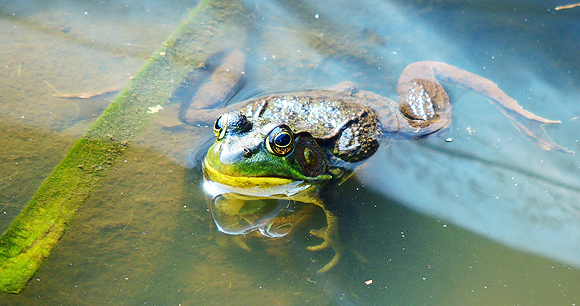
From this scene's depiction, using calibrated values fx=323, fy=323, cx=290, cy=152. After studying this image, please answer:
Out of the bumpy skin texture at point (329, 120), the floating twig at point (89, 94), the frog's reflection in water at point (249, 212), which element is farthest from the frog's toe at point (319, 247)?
the floating twig at point (89, 94)

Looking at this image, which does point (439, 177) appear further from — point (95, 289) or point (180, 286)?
point (95, 289)

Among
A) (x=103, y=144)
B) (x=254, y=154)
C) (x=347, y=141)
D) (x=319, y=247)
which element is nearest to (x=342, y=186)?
(x=347, y=141)

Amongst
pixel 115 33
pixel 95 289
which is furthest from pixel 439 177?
pixel 115 33

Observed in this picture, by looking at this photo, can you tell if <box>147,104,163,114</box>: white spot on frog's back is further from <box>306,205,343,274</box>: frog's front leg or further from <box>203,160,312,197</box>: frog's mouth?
<box>306,205,343,274</box>: frog's front leg

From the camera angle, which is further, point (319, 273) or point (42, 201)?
point (319, 273)

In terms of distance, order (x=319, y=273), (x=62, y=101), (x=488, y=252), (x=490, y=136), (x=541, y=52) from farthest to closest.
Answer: (x=541, y=52) → (x=490, y=136) → (x=62, y=101) → (x=488, y=252) → (x=319, y=273)

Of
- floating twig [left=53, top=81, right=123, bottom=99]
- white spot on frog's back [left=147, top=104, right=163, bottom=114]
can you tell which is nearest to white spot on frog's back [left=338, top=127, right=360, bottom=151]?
white spot on frog's back [left=147, top=104, right=163, bottom=114]

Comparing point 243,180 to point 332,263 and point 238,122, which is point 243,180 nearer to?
point 238,122
